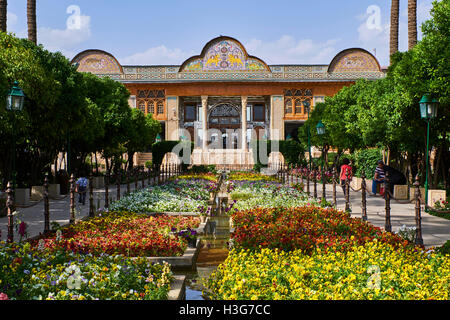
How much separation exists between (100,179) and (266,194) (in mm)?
10443

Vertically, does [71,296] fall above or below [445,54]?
below

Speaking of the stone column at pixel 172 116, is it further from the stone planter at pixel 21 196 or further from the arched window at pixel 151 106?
the stone planter at pixel 21 196

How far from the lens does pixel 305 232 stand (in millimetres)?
6797

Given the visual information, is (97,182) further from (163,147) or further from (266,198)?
(266,198)

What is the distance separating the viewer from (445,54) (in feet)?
32.8

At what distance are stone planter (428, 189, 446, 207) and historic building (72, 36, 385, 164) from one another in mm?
24944

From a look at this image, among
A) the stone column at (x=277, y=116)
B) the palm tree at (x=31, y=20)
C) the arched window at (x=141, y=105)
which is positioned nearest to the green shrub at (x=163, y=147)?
the arched window at (x=141, y=105)

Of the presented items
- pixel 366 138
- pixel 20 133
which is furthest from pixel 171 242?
pixel 366 138

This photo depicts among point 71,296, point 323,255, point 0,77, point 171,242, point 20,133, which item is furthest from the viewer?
point 20,133

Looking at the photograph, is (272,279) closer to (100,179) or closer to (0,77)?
(0,77)

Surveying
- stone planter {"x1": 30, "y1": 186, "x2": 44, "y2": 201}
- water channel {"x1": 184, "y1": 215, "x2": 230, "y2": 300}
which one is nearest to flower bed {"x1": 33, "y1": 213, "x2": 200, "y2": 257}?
water channel {"x1": 184, "y1": 215, "x2": 230, "y2": 300}

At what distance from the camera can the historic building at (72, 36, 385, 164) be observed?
38156 mm

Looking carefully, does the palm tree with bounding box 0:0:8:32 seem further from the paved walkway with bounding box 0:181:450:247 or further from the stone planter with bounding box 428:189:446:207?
the stone planter with bounding box 428:189:446:207

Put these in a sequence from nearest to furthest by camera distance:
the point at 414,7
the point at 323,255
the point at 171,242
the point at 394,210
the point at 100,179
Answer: the point at 323,255
the point at 171,242
the point at 394,210
the point at 414,7
the point at 100,179
